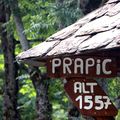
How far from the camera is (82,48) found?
12.7 ft

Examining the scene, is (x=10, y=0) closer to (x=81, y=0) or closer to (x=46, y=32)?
(x=46, y=32)

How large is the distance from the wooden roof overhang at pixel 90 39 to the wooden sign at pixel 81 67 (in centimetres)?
9

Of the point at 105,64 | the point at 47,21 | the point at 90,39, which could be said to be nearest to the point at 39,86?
the point at 47,21

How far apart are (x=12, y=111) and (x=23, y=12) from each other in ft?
12.0

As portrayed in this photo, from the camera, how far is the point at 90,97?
4.55 metres

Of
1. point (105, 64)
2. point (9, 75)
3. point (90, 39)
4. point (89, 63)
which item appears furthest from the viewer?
point (9, 75)

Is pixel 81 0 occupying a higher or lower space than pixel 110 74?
higher

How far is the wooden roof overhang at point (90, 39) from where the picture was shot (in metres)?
3.78

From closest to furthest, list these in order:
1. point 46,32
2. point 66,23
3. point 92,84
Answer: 1. point 92,84
2. point 66,23
3. point 46,32

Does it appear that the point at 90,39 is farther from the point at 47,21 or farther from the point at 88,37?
the point at 47,21

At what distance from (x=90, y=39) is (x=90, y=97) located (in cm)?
81

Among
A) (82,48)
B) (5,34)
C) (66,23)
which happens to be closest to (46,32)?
(66,23)

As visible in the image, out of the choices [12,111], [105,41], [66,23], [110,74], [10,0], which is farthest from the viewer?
[12,111]

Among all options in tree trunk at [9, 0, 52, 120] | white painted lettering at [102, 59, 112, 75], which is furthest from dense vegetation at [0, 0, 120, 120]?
white painted lettering at [102, 59, 112, 75]
